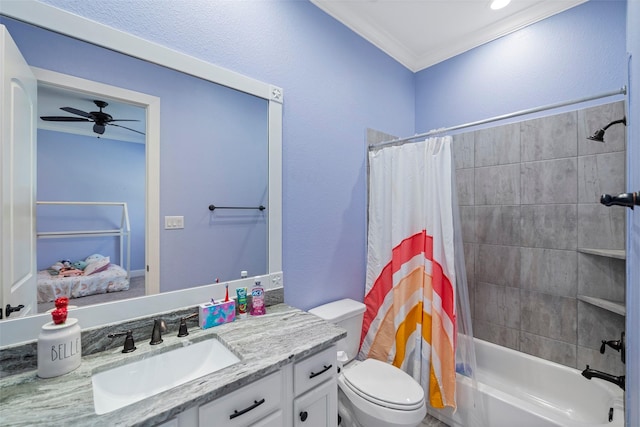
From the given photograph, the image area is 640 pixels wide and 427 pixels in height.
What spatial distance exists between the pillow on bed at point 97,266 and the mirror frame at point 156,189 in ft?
0.44

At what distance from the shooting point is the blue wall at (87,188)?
3.08 ft

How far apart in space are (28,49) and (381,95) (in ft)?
6.86

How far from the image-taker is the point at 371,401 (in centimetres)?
135

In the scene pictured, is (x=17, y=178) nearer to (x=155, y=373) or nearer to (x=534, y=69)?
(x=155, y=373)

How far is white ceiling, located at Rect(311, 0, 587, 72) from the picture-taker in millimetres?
1854

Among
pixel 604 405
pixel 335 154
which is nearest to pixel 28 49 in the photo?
pixel 335 154

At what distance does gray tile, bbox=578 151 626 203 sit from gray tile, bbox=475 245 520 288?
548 millimetres

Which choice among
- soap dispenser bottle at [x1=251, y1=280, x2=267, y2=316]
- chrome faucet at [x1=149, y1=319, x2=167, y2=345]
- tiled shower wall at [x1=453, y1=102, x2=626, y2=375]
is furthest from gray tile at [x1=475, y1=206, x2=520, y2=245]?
chrome faucet at [x1=149, y1=319, x2=167, y2=345]

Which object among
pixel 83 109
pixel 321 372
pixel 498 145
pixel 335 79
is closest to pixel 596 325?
pixel 498 145

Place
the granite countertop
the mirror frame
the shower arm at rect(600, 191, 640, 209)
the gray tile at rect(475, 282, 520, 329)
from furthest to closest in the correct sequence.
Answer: the gray tile at rect(475, 282, 520, 329)
the mirror frame
the granite countertop
the shower arm at rect(600, 191, 640, 209)

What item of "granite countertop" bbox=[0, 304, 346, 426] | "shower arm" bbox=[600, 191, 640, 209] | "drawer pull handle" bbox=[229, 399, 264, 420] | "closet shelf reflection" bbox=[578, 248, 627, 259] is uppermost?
"shower arm" bbox=[600, 191, 640, 209]

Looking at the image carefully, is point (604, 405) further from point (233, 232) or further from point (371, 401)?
point (233, 232)

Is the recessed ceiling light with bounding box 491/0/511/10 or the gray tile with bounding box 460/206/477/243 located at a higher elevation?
the recessed ceiling light with bounding box 491/0/511/10

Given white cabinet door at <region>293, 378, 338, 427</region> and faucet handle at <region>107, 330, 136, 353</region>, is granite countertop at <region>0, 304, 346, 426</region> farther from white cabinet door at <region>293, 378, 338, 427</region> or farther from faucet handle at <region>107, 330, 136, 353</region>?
white cabinet door at <region>293, 378, 338, 427</region>
